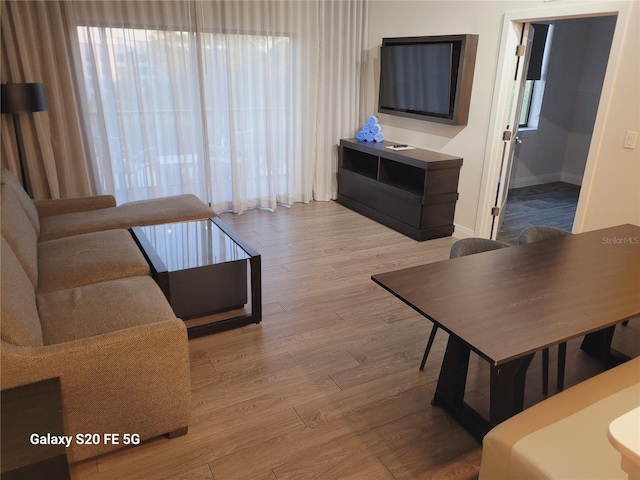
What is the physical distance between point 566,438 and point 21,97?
4164mm

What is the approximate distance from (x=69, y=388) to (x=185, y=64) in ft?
12.4

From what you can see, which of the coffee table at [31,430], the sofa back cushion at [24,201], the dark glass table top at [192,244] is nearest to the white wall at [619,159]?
the dark glass table top at [192,244]

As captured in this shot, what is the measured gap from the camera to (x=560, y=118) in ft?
21.7

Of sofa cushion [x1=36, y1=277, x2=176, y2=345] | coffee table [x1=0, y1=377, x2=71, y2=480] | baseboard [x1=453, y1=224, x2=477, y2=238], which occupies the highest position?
sofa cushion [x1=36, y1=277, x2=176, y2=345]

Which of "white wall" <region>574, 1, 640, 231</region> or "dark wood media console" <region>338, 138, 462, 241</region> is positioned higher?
"white wall" <region>574, 1, 640, 231</region>

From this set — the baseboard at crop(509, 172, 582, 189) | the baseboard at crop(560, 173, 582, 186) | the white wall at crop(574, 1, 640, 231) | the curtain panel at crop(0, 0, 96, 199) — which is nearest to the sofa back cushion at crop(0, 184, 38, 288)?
the curtain panel at crop(0, 0, 96, 199)

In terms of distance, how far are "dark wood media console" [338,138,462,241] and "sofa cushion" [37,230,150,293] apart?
2712mm

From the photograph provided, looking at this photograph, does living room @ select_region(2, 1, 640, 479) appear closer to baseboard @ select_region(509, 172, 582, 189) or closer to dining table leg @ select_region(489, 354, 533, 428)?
dining table leg @ select_region(489, 354, 533, 428)

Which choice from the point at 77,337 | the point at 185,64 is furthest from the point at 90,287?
the point at 185,64

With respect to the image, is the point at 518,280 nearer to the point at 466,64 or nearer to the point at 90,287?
the point at 90,287

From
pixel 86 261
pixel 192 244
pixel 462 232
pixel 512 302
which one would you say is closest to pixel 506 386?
pixel 512 302

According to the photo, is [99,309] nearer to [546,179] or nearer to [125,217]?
[125,217]

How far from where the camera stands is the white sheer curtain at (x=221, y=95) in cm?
438

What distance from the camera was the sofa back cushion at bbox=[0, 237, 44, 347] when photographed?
5.45 ft
